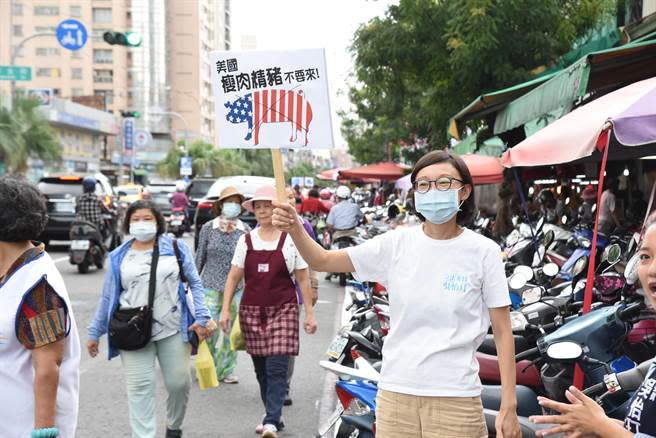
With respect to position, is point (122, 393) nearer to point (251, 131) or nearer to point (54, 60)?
point (251, 131)

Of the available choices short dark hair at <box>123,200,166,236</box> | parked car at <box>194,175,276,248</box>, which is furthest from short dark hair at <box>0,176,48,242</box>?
parked car at <box>194,175,276,248</box>

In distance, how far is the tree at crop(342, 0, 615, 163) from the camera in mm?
14094

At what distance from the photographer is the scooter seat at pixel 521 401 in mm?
4124

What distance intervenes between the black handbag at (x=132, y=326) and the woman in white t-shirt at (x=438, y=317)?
2.11 metres

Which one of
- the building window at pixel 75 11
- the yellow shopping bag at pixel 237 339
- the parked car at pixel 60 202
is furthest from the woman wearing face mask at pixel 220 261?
the building window at pixel 75 11

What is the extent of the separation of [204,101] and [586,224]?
102084mm

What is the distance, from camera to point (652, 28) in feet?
38.2

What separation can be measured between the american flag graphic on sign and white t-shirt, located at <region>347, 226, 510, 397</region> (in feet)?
2.71

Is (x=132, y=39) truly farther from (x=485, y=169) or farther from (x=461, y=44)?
(x=485, y=169)

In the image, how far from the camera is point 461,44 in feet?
45.8

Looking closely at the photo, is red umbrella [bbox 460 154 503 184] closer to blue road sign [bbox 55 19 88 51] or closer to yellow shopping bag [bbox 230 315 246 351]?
yellow shopping bag [bbox 230 315 246 351]

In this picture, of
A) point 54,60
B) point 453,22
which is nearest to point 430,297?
point 453,22

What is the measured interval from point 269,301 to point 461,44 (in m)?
8.91

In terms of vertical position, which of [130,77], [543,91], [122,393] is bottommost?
[122,393]
